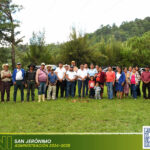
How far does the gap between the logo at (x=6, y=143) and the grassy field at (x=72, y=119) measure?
3.09 feet

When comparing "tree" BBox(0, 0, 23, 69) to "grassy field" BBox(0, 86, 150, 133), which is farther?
"tree" BBox(0, 0, 23, 69)

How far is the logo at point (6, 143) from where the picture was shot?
4340 millimetres

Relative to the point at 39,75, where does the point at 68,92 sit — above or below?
below

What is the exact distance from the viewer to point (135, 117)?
6.79 m

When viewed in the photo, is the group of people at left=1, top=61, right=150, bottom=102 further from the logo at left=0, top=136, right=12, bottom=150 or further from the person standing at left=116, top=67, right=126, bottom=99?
the logo at left=0, top=136, right=12, bottom=150

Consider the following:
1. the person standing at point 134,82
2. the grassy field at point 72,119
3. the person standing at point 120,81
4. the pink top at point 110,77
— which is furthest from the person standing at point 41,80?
the person standing at point 134,82

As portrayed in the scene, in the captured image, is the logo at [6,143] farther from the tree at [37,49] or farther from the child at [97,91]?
the tree at [37,49]

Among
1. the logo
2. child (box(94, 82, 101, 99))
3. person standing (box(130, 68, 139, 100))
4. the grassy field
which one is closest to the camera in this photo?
the logo

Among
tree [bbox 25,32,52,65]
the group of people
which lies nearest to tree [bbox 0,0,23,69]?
tree [bbox 25,32,52,65]

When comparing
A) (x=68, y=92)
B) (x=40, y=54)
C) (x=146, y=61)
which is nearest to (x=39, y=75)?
(x=68, y=92)

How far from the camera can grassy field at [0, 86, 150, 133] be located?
5.66 meters

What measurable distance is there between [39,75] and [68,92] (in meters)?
2.00

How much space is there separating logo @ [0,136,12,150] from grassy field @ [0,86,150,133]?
0.94 m

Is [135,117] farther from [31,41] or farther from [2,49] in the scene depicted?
[31,41]
